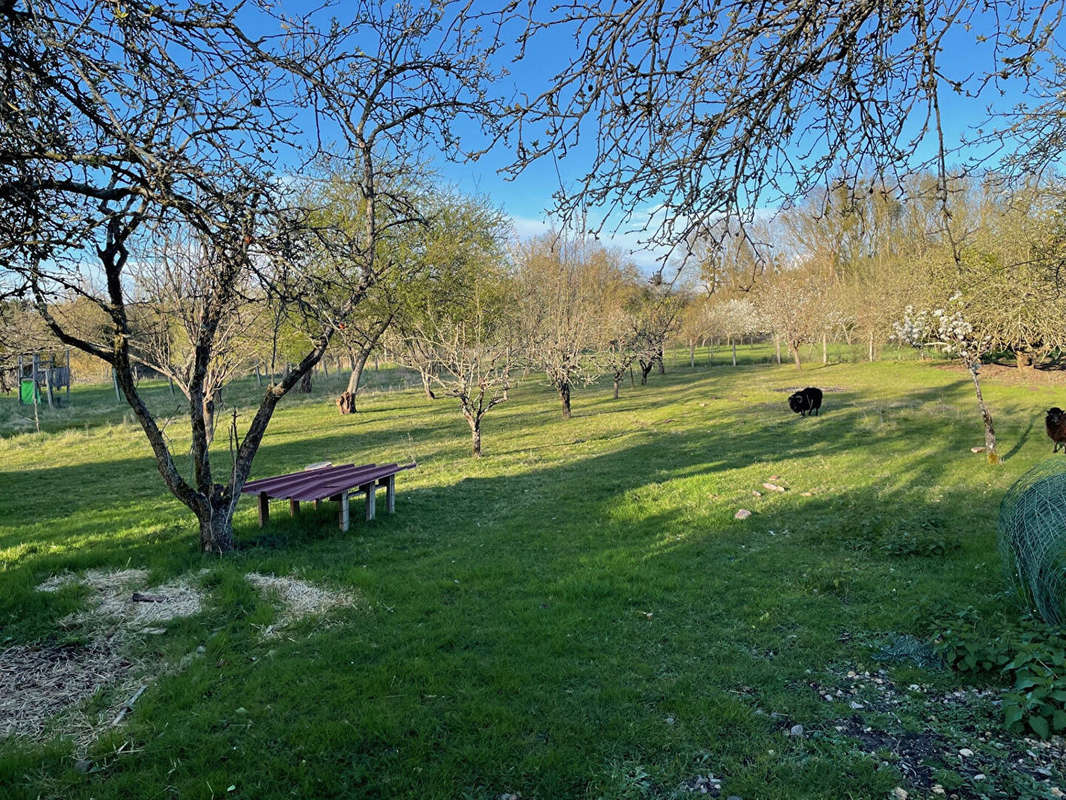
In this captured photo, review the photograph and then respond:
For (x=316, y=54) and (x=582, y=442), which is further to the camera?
(x=582, y=442)

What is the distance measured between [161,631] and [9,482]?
10553 mm

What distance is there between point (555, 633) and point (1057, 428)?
12.3 m

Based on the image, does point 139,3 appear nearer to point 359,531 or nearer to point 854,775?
point 854,775

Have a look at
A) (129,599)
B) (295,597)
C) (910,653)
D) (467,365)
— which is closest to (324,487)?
(295,597)

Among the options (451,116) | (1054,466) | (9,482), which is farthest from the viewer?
(9,482)

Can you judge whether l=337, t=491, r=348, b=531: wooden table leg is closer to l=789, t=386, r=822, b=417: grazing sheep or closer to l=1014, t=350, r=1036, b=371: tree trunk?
l=789, t=386, r=822, b=417: grazing sheep

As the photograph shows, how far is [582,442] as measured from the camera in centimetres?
1577

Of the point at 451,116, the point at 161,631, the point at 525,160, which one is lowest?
the point at 161,631

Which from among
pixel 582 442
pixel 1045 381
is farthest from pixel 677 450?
pixel 1045 381

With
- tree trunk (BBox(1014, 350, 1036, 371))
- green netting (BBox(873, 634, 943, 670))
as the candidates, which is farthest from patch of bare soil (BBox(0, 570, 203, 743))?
tree trunk (BBox(1014, 350, 1036, 371))

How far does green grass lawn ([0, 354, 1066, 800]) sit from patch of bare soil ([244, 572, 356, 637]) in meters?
0.14

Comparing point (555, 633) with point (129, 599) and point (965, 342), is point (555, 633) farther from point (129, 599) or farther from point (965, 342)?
point (965, 342)

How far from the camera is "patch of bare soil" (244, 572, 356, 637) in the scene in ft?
16.4

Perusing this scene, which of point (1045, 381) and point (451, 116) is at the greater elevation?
point (451, 116)
